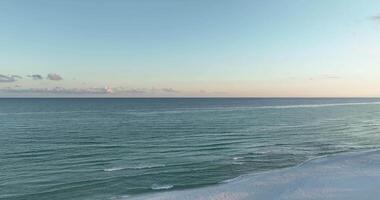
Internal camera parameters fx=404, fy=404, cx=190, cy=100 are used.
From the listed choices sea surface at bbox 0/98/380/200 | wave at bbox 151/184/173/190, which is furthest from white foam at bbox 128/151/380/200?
sea surface at bbox 0/98/380/200

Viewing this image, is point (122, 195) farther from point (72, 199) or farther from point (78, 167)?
point (78, 167)

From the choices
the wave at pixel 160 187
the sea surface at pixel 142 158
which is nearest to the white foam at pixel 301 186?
the wave at pixel 160 187

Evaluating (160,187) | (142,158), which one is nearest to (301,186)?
(160,187)

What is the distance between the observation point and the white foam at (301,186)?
2355 cm

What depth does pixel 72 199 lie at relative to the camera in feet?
80.1

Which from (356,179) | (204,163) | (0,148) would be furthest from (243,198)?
(0,148)

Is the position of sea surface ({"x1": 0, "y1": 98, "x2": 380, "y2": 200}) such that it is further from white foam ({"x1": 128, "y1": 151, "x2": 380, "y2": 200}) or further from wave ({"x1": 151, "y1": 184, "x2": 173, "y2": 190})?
white foam ({"x1": 128, "y1": 151, "x2": 380, "y2": 200})

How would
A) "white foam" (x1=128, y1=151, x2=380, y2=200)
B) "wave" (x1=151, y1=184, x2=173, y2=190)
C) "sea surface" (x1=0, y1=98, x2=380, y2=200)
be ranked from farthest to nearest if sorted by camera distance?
"sea surface" (x1=0, y1=98, x2=380, y2=200) < "wave" (x1=151, y1=184, x2=173, y2=190) < "white foam" (x1=128, y1=151, x2=380, y2=200)

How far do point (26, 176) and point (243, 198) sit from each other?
676 inches

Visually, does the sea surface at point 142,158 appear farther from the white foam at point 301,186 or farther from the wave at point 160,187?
the white foam at point 301,186

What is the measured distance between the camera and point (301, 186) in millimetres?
26016

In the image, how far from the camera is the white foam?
2355 centimetres

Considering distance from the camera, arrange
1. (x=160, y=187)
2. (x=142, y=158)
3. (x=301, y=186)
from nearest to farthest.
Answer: (x=301, y=186), (x=160, y=187), (x=142, y=158)

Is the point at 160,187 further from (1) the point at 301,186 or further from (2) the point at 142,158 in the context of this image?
(2) the point at 142,158
